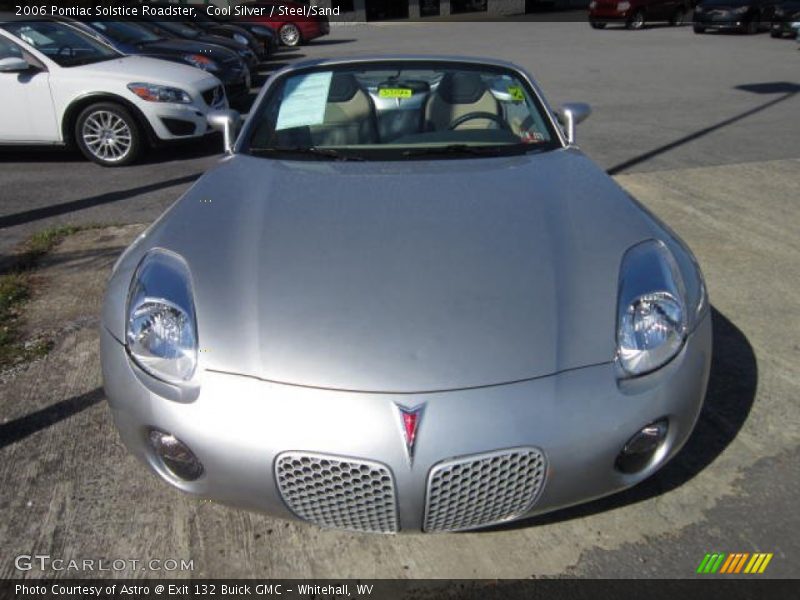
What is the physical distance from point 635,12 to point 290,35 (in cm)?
1191

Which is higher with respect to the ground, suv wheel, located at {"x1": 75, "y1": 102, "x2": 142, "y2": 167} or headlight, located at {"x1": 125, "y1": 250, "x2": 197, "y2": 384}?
headlight, located at {"x1": 125, "y1": 250, "x2": 197, "y2": 384}

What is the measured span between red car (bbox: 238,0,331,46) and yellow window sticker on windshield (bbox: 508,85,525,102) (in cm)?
2197

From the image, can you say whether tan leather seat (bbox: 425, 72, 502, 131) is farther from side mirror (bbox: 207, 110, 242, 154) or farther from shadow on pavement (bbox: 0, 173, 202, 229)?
shadow on pavement (bbox: 0, 173, 202, 229)

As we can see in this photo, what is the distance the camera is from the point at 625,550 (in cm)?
232

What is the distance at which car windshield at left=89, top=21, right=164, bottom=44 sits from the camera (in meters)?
10.7

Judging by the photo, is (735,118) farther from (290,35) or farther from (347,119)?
(290,35)

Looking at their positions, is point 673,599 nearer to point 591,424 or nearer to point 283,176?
point 591,424

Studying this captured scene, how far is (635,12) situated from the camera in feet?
81.7

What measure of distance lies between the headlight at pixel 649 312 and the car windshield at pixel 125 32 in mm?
10234

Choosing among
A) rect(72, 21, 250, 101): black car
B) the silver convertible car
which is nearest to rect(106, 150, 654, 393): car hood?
the silver convertible car

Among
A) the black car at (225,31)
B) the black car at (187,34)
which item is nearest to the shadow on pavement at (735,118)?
the black car at (187,34)

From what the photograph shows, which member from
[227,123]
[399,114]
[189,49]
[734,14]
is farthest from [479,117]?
[734,14]

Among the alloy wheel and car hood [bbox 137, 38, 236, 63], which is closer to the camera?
the alloy wheel

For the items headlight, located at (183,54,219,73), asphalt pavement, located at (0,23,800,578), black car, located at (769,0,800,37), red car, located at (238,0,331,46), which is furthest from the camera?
red car, located at (238,0,331,46)
